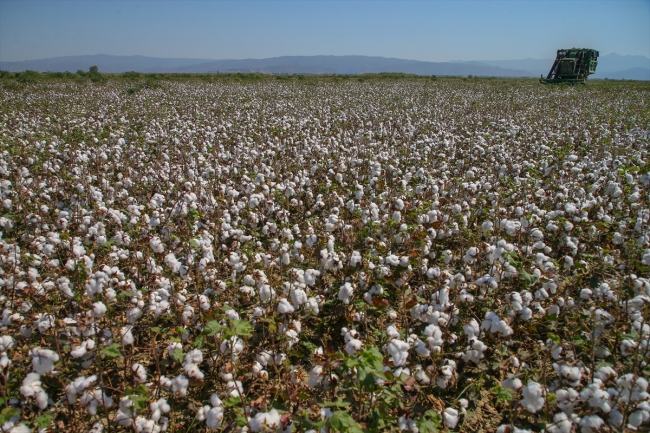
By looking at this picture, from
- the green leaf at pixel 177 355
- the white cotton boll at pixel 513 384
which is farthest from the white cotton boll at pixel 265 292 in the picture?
the white cotton boll at pixel 513 384

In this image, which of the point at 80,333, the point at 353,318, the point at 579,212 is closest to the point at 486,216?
the point at 579,212

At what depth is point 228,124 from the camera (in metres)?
12.8

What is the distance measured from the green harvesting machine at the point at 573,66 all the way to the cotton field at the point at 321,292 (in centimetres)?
3105

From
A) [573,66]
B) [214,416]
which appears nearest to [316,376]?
[214,416]

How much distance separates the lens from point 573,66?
1412 inches

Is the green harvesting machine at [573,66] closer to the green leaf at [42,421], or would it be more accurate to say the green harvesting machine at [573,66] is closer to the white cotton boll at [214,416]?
the white cotton boll at [214,416]

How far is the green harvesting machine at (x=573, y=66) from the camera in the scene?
35594 mm

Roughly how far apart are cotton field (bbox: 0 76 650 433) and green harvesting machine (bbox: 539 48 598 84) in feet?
102

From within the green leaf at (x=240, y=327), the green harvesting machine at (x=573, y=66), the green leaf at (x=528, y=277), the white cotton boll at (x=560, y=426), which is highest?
the green harvesting machine at (x=573, y=66)

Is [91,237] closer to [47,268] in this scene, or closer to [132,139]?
[47,268]

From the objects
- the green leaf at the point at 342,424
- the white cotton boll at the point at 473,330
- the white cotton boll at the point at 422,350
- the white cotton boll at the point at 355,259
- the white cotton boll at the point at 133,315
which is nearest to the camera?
the green leaf at the point at 342,424

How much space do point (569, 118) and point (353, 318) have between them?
1494cm

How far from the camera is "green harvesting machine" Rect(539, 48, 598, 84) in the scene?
117 ft

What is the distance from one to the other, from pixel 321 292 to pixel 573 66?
40.8m
